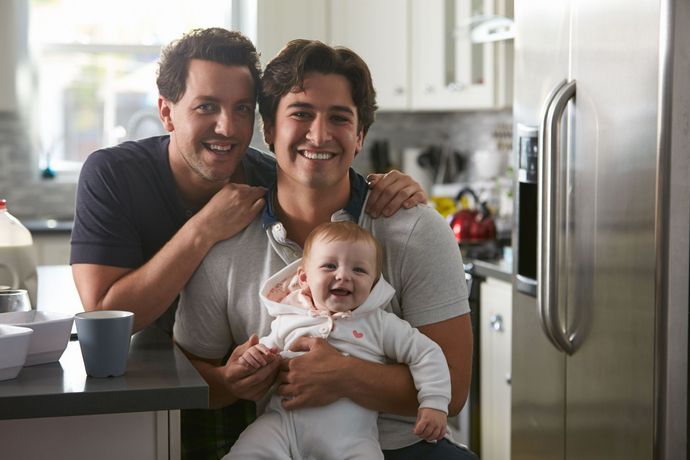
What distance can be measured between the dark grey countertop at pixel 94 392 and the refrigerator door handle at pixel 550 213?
1223mm

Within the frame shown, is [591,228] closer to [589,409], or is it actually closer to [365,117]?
[589,409]

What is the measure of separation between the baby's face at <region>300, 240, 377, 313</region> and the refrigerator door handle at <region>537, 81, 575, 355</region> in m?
0.90

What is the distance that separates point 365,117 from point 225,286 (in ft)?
1.43

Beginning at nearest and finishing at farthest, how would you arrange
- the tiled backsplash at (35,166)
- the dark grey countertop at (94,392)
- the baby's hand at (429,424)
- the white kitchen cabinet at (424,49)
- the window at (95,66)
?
the dark grey countertop at (94,392) → the baby's hand at (429,424) → the white kitchen cabinet at (424,49) → the tiled backsplash at (35,166) → the window at (95,66)

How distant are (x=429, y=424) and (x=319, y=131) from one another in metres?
0.59

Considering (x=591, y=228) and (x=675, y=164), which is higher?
(x=675, y=164)

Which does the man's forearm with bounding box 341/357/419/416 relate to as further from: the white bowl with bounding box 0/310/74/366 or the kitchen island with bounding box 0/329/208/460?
the white bowl with bounding box 0/310/74/366

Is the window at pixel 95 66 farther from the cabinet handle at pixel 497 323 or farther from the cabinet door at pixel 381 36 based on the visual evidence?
the cabinet handle at pixel 497 323

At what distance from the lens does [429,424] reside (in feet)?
5.88

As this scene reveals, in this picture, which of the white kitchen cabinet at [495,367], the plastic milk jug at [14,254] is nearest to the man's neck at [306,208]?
the plastic milk jug at [14,254]

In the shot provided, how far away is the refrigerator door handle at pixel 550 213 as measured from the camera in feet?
8.44

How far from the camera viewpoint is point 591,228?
2.52 metres

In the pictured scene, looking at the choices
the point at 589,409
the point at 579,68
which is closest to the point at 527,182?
the point at 579,68

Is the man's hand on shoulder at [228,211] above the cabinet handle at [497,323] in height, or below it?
above
